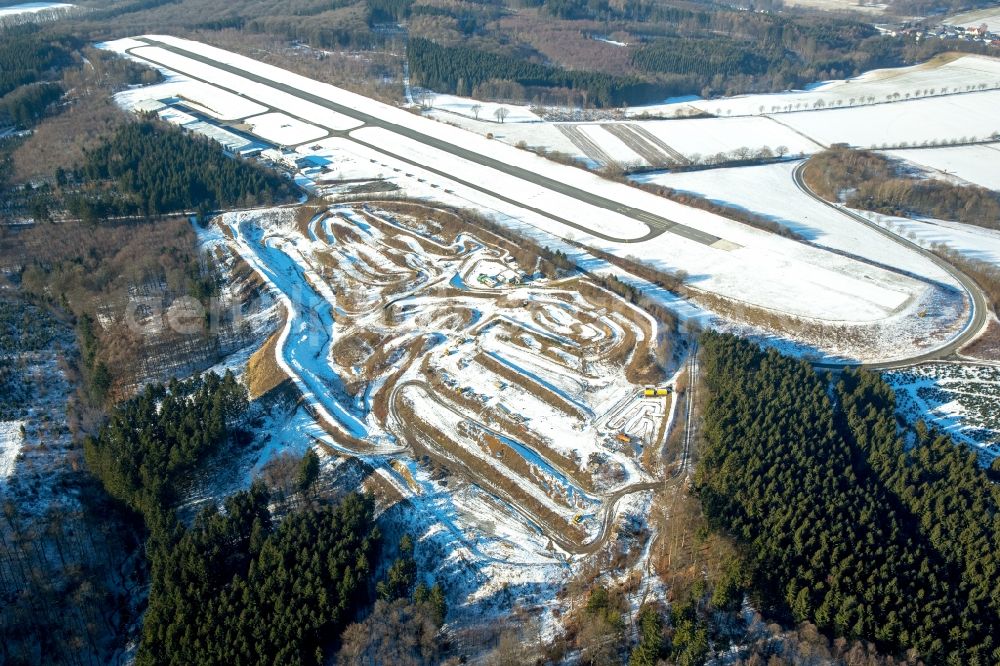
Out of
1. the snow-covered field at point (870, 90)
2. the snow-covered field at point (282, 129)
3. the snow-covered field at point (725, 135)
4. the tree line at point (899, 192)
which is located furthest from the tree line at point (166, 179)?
the tree line at point (899, 192)

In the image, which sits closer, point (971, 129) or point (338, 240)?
point (338, 240)

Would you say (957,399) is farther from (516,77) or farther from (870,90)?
(870,90)

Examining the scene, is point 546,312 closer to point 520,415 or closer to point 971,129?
point 520,415

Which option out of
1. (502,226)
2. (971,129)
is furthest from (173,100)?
(971,129)

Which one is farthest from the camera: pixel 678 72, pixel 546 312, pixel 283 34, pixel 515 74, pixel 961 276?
pixel 283 34

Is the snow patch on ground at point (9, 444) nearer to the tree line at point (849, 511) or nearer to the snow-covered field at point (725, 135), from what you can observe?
the tree line at point (849, 511)

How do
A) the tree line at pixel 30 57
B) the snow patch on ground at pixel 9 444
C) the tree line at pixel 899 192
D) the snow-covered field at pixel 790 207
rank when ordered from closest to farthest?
the snow patch on ground at pixel 9 444 < the snow-covered field at pixel 790 207 < the tree line at pixel 899 192 < the tree line at pixel 30 57

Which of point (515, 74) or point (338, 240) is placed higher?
point (515, 74)
